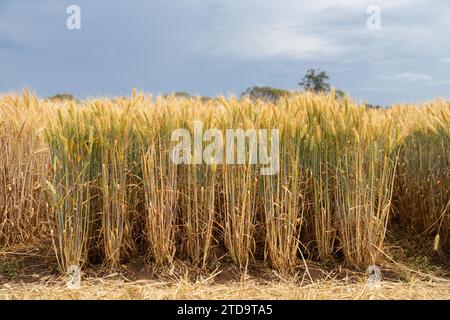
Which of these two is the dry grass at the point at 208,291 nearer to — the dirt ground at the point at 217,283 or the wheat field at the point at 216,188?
the dirt ground at the point at 217,283

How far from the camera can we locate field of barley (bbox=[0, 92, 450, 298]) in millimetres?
3742

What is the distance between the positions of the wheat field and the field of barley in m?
0.01

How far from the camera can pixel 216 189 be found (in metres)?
3.94

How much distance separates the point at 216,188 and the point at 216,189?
0.04 feet

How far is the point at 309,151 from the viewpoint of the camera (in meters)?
3.89

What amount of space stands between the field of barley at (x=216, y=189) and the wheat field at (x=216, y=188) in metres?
0.01

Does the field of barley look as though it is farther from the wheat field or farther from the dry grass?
the dry grass

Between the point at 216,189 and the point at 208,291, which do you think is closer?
the point at 208,291

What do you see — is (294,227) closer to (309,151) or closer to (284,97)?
(309,151)

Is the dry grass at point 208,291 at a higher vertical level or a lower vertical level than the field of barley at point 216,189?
lower

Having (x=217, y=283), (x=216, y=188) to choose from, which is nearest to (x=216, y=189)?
(x=216, y=188)

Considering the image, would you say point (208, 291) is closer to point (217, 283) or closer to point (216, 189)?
point (217, 283)

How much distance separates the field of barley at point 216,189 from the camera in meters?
3.74

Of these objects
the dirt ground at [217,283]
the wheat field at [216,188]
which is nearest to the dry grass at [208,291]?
the dirt ground at [217,283]
